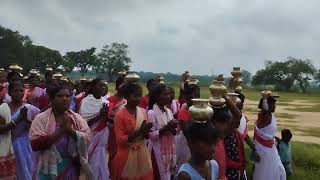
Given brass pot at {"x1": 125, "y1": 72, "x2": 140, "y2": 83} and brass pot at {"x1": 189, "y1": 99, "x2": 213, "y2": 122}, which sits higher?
brass pot at {"x1": 189, "y1": 99, "x2": 213, "y2": 122}

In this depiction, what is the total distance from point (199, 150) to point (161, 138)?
3.22 metres

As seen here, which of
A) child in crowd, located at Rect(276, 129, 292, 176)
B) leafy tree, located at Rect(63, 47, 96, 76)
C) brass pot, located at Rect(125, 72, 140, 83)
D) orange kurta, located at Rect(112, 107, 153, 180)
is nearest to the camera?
orange kurta, located at Rect(112, 107, 153, 180)

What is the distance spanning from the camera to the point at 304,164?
396 inches

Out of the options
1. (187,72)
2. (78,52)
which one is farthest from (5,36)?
(187,72)

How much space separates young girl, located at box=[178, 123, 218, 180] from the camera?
12.6 feet

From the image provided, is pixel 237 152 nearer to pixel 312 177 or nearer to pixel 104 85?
pixel 104 85

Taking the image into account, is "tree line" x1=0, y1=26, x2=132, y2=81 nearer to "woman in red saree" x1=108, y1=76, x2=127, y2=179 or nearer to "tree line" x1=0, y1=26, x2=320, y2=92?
"tree line" x1=0, y1=26, x2=320, y2=92

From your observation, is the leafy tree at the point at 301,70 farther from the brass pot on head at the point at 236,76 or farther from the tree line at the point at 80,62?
the brass pot on head at the point at 236,76

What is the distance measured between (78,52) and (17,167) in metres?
82.0

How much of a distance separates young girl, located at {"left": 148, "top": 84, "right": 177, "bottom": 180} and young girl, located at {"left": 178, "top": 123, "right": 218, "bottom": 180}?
291cm

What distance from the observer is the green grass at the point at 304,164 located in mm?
9562

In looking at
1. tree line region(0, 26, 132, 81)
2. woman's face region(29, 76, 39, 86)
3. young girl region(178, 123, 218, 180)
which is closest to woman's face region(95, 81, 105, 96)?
woman's face region(29, 76, 39, 86)

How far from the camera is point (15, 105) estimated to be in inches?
269

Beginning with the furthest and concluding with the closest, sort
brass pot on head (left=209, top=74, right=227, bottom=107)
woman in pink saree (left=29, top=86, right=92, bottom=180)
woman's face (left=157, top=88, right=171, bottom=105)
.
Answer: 1. woman's face (left=157, top=88, right=171, bottom=105)
2. woman in pink saree (left=29, top=86, right=92, bottom=180)
3. brass pot on head (left=209, top=74, right=227, bottom=107)
